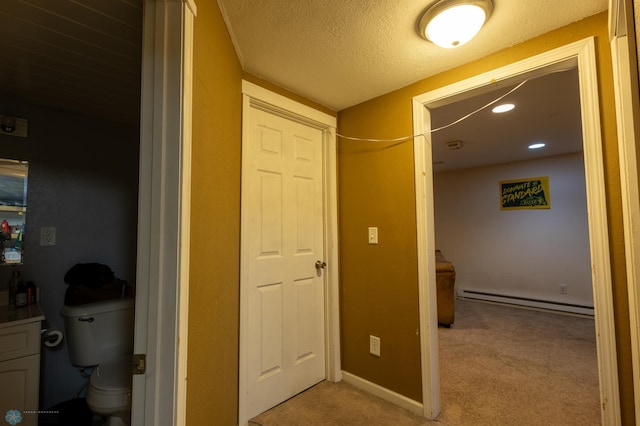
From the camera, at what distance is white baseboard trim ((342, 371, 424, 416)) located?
1.86 metres

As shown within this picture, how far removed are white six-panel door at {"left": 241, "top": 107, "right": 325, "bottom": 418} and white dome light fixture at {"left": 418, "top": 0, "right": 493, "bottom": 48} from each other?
1.12 m

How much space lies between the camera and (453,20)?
1290 mm

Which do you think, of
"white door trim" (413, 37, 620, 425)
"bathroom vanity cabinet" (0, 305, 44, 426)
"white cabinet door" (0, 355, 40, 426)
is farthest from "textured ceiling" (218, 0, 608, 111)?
"white cabinet door" (0, 355, 40, 426)

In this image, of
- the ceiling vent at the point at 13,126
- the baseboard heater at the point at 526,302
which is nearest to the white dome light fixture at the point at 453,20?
the ceiling vent at the point at 13,126

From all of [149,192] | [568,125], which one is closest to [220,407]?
[149,192]

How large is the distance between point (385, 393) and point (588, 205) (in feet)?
5.62

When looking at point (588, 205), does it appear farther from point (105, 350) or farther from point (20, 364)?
point (20, 364)

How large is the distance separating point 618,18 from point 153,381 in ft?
6.65

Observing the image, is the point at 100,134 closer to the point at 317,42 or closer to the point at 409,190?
the point at 317,42

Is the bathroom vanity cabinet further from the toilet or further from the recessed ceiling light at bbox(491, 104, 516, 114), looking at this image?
the recessed ceiling light at bbox(491, 104, 516, 114)

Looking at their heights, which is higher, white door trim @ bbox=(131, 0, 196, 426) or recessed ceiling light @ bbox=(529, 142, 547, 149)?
recessed ceiling light @ bbox=(529, 142, 547, 149)

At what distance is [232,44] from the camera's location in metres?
1.52

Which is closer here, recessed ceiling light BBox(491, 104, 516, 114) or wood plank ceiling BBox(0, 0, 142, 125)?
wood plank ceiling BBox(0, 0, 142, 125)

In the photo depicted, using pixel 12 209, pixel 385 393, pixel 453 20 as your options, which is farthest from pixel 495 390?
pixel 12 209
